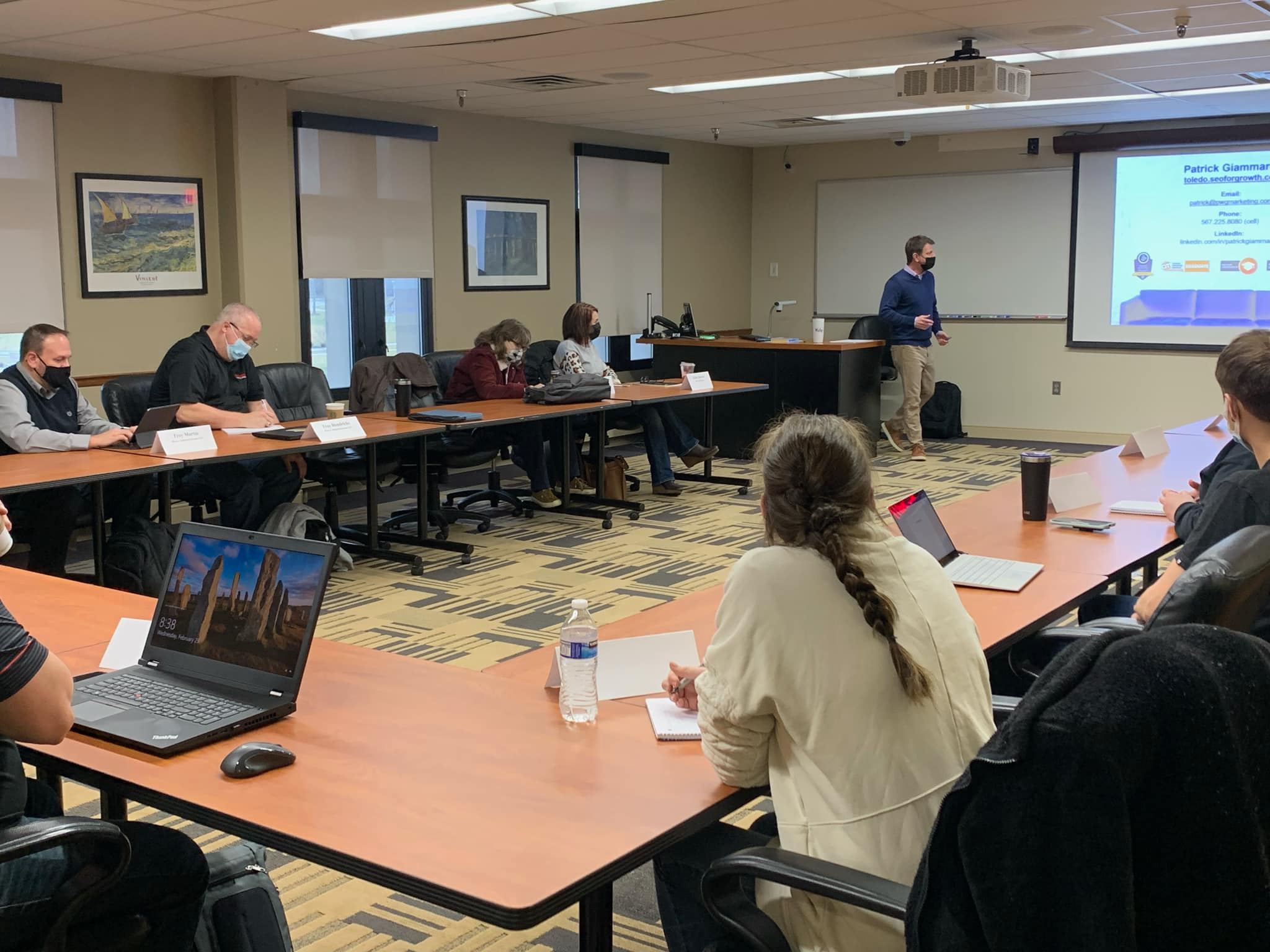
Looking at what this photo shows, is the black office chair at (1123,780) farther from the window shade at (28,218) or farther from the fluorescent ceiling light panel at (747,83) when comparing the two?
the fluorescent ceiling light panel at (747,83)

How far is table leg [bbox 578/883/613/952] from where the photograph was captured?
1.75 m

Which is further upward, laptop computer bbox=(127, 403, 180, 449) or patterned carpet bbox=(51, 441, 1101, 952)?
laptop computer bbox=(127, 403, 180, 449)

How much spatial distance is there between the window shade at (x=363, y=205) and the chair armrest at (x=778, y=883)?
6.54 meters

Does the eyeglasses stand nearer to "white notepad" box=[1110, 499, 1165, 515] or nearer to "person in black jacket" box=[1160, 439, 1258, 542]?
"white notepad" box=[1110, 499, 1165, 515]

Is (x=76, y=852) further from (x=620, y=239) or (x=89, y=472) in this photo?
(x=620, y=239)

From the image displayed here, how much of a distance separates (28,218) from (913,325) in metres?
6.10

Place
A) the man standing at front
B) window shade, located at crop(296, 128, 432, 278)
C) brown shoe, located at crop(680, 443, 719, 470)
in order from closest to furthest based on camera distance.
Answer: window shade, located at crop(296, 128, 432, 278) < brown shoe, located at crop(680, 443, 719, 470) < the man standing at front

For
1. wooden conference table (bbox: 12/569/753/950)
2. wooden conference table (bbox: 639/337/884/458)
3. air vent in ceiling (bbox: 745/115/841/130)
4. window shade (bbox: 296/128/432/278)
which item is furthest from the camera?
air vent in ceiling (bbox: 745/115/841/130)

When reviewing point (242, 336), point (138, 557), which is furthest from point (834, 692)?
point (242, 336)

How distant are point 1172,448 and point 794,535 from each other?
394 centimetres

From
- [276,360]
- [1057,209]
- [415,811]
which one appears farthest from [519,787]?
[1057,209]

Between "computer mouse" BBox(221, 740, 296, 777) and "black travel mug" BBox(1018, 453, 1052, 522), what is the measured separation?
2.58 m

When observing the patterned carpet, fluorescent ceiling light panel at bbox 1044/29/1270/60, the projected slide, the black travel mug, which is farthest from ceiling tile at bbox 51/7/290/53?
the projected slide

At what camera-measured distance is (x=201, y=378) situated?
18.6ft
